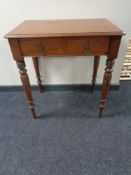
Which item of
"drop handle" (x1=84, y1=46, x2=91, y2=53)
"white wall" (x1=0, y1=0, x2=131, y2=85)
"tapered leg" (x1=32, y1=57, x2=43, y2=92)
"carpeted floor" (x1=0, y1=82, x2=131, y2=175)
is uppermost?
"white wall" (x1=0, y1=0, x2=131, y2=85)

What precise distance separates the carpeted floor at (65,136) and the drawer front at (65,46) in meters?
0.62

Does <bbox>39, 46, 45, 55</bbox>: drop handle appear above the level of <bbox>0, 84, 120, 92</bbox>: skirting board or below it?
above

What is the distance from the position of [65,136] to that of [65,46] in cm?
68

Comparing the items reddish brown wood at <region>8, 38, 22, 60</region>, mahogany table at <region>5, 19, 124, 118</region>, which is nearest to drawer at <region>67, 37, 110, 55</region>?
mahogany table at <region>5, 19, 124, 118</region>

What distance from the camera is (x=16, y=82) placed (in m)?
1.55

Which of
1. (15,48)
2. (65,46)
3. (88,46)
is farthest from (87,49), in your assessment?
(15,48)

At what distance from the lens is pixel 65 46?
86 cm

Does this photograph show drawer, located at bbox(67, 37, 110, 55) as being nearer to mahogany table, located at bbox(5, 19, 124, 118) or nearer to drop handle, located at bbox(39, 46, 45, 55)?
mahogany table, located at bbox(5, 19, 124, 118)

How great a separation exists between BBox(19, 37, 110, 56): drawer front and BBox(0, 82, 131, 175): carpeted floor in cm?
62

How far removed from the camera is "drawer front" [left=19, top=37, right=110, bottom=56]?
0.83 metres

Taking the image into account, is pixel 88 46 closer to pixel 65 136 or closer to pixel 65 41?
pixel 65 41

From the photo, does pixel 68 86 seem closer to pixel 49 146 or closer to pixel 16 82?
pixel 16 82

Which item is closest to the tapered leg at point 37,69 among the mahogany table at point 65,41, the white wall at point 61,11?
the white wall at point 61,11

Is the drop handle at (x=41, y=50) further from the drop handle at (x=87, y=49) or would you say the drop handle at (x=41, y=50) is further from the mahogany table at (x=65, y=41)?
the drop handle at (x=87, y=49)
